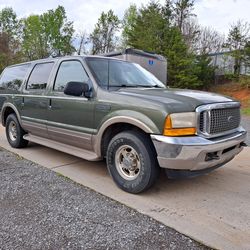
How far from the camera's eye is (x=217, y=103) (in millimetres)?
3742

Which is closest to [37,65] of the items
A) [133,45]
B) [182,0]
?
[133,45]

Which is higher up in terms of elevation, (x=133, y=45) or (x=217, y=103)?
(x=133, y=45)

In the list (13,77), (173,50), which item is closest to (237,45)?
(173,50)

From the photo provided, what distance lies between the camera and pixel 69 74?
4895 millimetres

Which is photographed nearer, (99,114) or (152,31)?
(99,114)

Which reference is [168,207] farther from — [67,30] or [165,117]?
[67,30]

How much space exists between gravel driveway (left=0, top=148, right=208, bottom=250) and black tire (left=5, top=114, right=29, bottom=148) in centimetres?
210

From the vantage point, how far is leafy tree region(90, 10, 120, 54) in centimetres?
3759

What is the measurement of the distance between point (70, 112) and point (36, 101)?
113cm

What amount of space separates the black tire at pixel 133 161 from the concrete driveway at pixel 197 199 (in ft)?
0.53

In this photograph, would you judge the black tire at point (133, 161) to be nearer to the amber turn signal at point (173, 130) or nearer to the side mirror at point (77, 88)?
the amber turn signal at point (173, 130)

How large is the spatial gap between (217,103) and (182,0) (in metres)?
26.4

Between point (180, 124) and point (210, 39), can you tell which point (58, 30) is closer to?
point (210, 39)

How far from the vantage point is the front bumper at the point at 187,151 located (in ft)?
11.1
